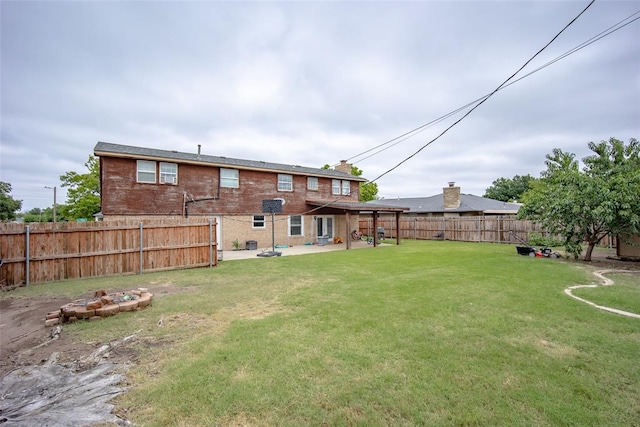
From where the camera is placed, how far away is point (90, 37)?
1076 centimetres

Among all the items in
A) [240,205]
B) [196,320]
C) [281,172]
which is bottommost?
[196,320]

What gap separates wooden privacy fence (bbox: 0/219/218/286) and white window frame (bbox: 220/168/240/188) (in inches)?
255

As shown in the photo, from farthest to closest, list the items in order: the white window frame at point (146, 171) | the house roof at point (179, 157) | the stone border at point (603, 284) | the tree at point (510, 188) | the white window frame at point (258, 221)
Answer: the tree at point (510, 188)
the white window frame at point (258, 221)
the white window frame at point (146, 171)
the house roof at point (179, 157)
the stone border at point (603, 284)

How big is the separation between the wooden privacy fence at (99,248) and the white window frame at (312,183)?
10.3 metres

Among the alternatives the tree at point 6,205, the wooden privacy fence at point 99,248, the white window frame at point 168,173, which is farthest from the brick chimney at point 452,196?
the tree at point 6,205

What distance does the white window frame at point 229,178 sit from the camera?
1709 centimetres

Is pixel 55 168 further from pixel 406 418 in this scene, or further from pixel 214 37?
pixel 406 418

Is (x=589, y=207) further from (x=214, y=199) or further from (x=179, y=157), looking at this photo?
(x=179, y=157)

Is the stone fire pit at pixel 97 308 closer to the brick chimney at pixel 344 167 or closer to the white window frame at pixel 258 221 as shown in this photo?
the white window frame at pixel 258 221

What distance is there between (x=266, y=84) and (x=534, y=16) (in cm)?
1118

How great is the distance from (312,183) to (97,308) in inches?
650

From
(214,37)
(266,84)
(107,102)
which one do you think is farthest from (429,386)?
(107,102)

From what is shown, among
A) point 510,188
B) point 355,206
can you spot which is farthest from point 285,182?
point 510,188

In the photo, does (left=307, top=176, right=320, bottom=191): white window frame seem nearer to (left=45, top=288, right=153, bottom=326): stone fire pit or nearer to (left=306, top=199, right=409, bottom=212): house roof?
(left=306, top=199, right=409, bottom=212): house roof
